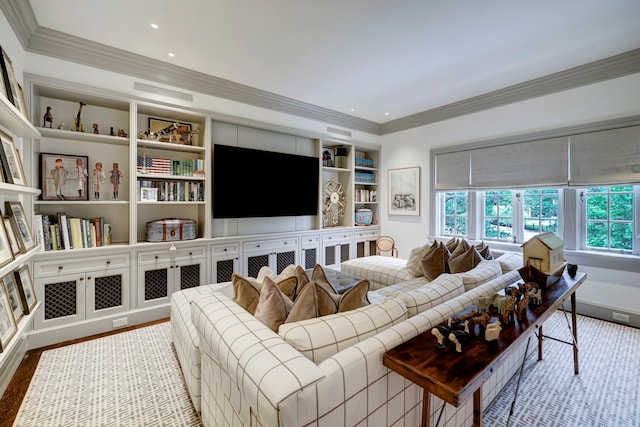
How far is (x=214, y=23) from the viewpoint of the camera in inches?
93.4

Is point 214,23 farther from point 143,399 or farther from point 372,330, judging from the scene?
point 143,399

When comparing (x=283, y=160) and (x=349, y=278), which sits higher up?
(x=283, y=160)

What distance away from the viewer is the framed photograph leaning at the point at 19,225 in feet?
5.98

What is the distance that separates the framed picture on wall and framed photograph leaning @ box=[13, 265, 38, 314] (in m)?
0.63

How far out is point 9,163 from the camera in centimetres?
176

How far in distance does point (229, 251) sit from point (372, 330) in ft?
8.88

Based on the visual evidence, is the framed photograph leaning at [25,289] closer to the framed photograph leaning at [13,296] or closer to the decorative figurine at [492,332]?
the framed photograph leaning at [13,296]

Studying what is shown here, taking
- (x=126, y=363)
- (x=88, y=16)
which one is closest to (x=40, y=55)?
(x=88, y=16)

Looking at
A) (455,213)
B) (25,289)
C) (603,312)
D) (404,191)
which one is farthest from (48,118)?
(603,312)

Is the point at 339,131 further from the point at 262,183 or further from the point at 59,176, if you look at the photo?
the point at 59,176

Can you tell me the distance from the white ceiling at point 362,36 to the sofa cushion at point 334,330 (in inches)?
87.3

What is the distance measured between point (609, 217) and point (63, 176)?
5.71m

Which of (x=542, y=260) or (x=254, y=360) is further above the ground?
(x=542, y=260)

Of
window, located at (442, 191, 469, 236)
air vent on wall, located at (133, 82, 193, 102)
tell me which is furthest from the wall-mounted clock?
air vent on wall, located at (133, 82, 193, 102)
